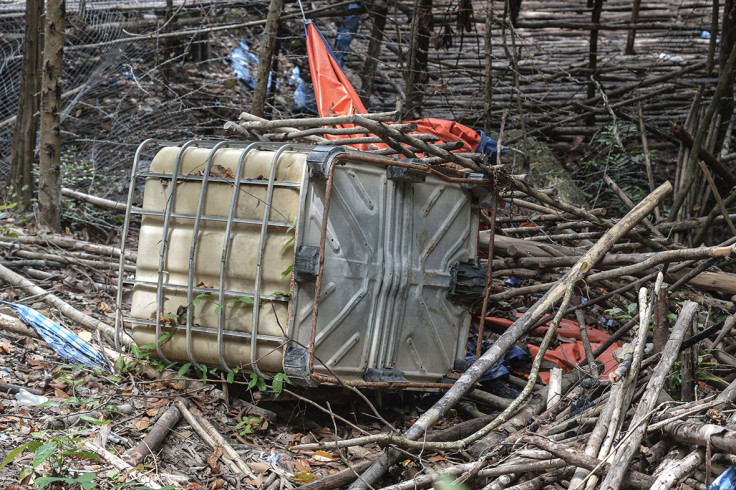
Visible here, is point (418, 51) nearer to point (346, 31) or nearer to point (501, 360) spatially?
point (346, 31)

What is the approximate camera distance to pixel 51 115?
6695 mm

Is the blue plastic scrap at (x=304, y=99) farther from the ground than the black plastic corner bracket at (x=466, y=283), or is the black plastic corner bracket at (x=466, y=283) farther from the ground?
the blue plastic scrap at (x=304, y=99)

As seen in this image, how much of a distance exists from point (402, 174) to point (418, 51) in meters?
3.77

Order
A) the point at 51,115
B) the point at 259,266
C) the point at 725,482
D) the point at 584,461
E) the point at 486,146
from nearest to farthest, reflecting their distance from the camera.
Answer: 1. the point at 725,482
2. the point at 584,461
3. the point at 259,266
4. the point at 486,146
5. the point at 51,115

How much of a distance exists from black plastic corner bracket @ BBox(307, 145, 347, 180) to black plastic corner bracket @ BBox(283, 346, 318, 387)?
38.2 inches

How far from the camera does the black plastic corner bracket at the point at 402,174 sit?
430 centimetres

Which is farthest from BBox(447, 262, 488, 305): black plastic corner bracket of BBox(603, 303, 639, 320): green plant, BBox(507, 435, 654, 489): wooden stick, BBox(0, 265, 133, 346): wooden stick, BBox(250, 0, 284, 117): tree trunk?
BBox(250, 0, 284, 117): tree trunk

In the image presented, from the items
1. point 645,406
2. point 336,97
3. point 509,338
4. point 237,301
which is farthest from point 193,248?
point 645,406

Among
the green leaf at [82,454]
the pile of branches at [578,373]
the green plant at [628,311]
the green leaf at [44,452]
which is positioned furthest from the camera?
the green plant at [628,311]

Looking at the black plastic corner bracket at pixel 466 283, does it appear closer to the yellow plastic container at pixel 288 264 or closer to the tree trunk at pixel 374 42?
the yellow plastic container at pixel 288 264

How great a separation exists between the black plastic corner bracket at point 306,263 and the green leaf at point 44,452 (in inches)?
56.4

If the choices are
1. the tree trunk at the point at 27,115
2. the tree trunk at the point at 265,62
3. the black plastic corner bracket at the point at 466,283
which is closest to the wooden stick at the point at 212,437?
the black plastic corner bracket at the point at 466,283

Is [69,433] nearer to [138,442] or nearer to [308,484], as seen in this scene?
[138,442]

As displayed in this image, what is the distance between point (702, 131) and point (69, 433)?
546 cm
